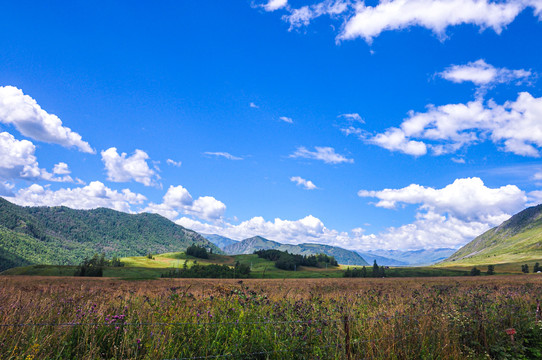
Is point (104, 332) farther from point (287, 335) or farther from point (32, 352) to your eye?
point (287, 335)

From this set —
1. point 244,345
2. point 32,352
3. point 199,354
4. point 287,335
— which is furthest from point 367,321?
point 32,352

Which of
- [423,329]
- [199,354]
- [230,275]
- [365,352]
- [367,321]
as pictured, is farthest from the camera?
[230,275]

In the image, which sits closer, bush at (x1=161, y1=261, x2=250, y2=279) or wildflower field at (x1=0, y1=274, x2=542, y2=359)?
wildflower field at (x1=0, y1=274, x2=542, y2=359)

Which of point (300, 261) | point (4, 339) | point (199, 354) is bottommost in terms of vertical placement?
point (300, 261)

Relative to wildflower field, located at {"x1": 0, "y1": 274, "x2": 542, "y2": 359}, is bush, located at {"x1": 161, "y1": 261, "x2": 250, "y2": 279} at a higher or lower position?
lower

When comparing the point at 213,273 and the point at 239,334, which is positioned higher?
the point at 239,334

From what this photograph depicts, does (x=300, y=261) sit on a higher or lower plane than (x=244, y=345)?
lower

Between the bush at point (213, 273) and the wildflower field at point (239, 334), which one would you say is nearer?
the wildflower field at point (239, 334)

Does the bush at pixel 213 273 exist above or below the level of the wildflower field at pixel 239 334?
below

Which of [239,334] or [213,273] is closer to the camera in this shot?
[239,334]

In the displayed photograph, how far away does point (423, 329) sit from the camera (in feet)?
27.0

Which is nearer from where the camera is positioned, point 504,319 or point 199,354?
point 199,354

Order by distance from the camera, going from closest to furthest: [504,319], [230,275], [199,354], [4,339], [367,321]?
1. [4,339]
2. [199,354]
3. [367,321]
4. [504,319]
5. [230,275]

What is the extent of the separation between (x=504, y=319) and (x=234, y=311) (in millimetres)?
8917
